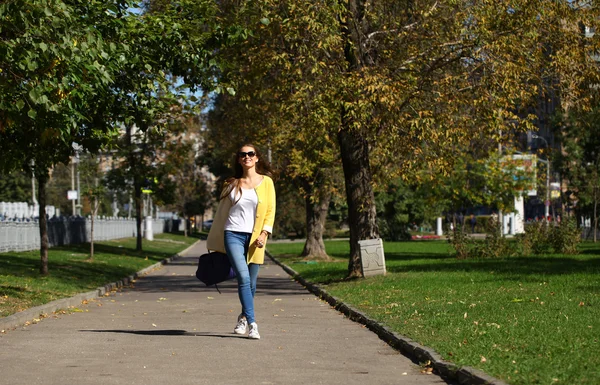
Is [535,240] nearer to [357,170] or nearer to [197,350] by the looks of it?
[357,170]

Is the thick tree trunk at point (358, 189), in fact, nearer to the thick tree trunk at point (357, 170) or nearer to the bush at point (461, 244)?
the thick tree trunk at point (357, 170)

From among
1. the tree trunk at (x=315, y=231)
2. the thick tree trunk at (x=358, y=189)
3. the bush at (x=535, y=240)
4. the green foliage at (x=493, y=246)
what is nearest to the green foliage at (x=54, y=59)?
the thick tree trunk at (x=358, y=189)

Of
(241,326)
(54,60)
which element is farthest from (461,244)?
(241,326)

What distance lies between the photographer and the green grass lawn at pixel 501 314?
7.89 m

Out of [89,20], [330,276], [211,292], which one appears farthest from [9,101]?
[330,276]

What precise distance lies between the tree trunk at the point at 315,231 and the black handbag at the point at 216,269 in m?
25.2

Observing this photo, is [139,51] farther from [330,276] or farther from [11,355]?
[330,276]

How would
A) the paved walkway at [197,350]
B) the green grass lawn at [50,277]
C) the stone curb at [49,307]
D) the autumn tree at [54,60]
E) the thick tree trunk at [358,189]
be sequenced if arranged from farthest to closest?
the thick tree trunk at [358,189]
the green grass lawn at [50,277]
the stone curb at [49,307]
the autumn tree at [54,60]
the paved walkway at [197,350]

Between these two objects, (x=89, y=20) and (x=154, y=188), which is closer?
(x=89, y=20)

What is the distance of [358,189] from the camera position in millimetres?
21328

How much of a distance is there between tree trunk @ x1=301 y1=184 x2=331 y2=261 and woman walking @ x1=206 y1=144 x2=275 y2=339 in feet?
82.9

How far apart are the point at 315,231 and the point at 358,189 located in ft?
55.1

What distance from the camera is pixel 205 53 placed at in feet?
53.5

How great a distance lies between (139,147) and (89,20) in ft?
88.7
